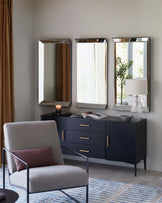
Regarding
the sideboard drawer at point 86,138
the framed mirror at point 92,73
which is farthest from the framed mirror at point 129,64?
the sideboard drawer at point 86,138

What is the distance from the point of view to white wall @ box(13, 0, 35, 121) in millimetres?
5547

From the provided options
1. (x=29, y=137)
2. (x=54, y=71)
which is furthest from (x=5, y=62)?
(x=29, y=137)

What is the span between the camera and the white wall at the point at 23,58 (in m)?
5.55

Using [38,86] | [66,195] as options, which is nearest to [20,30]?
[38,86]

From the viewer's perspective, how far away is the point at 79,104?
5.60 metres

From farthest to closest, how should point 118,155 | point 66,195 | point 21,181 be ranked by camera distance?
point 118,155 < point 66,195 < point 21,181

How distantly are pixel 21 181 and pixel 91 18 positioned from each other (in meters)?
2.86

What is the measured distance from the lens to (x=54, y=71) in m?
5.75

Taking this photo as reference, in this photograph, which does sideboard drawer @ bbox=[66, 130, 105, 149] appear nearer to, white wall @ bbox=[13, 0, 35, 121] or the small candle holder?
the small candle holder

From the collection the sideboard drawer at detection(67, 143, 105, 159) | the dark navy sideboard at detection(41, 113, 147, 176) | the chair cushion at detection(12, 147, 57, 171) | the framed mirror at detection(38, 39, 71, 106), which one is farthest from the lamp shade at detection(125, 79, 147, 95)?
the chair cushion at detection(12, 147, 57, 171)

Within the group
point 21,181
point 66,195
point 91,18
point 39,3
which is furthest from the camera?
point 39,3

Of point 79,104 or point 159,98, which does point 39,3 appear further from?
point 159,98

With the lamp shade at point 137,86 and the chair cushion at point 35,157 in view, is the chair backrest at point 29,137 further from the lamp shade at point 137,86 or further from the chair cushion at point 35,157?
the lamp shade at point 137,86

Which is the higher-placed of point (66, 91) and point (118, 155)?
point (66, 91)
